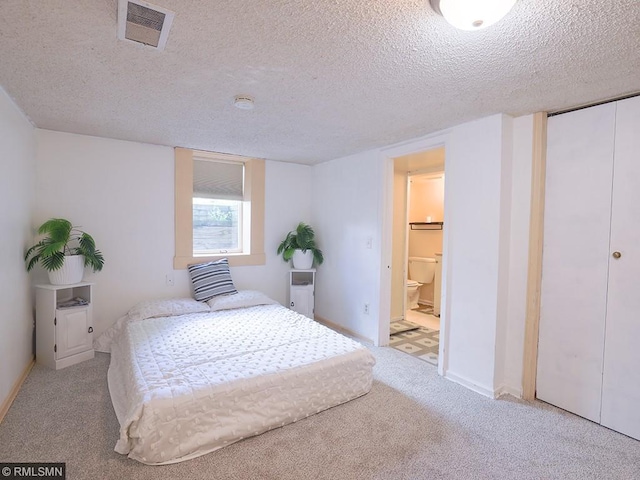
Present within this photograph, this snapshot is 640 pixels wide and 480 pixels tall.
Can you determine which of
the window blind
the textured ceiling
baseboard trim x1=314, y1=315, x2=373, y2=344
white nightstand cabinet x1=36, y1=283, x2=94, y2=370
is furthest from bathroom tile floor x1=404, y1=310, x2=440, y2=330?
white nightstand cabinet x1=36, y1=283, x2=94, y2=370

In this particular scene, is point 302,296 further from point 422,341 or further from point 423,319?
point 423,319

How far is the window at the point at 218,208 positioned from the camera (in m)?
3.69

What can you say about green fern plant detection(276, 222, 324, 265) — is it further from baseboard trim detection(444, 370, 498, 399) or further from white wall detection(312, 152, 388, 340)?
baseboard trim detection(444, 370, 498, 399)

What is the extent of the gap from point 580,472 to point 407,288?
3114 mm

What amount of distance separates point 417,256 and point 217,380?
4383 millimetres

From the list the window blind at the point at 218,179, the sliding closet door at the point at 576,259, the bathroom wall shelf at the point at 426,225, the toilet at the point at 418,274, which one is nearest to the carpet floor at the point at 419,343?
the toilet at the point at 418,274

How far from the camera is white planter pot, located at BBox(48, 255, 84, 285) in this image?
279cm

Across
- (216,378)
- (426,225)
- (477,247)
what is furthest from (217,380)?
(426,225)

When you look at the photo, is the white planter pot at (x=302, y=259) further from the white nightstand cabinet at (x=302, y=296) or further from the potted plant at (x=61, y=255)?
the potted plant at (x=61, y=255)

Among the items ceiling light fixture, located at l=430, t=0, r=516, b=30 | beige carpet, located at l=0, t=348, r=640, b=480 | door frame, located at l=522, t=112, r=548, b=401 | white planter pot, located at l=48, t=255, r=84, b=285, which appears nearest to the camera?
ceiling light fixture, located at l=430, t=0, r=516, b=30

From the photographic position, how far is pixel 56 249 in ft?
8.70

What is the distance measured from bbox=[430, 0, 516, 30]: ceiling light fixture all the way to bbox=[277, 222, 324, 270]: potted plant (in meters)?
3.14

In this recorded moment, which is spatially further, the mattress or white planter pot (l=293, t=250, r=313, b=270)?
white planter pot (l=293, t=250, r=313, b=270)

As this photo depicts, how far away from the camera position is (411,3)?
1.25m
